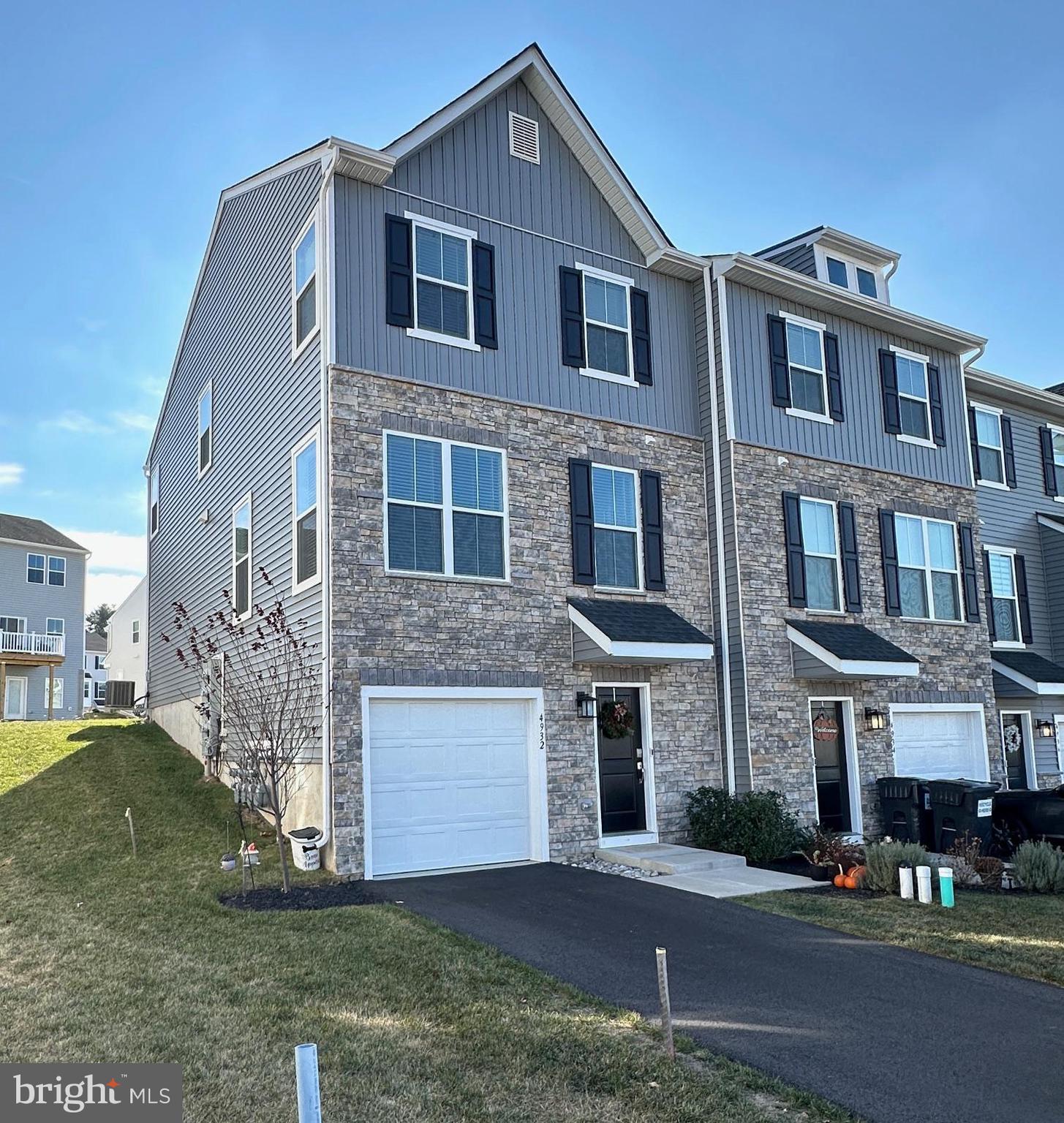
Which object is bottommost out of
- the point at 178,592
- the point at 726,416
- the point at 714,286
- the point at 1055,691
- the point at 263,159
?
the point at 1055,691

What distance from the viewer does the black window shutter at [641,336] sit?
47.0 ft

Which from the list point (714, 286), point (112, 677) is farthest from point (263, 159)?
point (112, 677)

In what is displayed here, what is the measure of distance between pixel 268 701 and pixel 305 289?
17.4 ft

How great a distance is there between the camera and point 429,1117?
4637 millimetres

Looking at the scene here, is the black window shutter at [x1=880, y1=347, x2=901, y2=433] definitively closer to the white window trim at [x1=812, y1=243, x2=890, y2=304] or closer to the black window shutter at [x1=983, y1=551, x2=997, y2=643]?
the white window trim at [x1=812, y1=243, x2=890, y2=304]

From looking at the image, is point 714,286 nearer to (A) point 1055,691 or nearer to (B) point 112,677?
(A) point 1055,691

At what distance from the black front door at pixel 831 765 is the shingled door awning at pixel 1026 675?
466 centimetres

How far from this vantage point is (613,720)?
12914 mm

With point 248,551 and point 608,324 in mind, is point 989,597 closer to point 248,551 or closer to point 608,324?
point 608,324

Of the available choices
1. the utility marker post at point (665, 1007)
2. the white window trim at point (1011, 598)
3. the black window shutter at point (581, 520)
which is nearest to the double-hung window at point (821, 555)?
the black window shutter at point (581, 520)

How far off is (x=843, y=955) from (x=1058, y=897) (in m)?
4.30

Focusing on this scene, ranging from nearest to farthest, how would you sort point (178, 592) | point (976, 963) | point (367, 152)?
point (976, 963)
point (367, 152)
point (178, 592)

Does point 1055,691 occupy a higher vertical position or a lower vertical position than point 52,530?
lower

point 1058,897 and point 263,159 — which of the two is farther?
point 263,159
